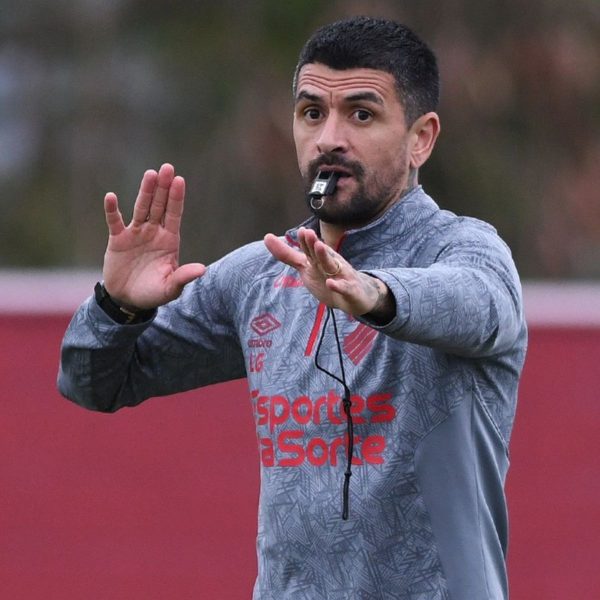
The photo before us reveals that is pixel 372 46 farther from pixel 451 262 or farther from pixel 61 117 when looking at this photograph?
pixel 61 117

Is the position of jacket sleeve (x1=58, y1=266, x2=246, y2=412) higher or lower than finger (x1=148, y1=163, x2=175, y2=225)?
lower

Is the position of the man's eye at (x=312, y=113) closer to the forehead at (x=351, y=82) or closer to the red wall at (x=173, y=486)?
the forehead at (x=351, y=82)

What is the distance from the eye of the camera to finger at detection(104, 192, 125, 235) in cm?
317

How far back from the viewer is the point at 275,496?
314 cm

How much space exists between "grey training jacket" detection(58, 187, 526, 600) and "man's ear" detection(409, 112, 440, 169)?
0.28 ft

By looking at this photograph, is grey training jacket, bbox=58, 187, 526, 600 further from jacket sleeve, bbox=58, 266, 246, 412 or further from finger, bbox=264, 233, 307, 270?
jacket sleeve, bbox=58, 266, 246, 412

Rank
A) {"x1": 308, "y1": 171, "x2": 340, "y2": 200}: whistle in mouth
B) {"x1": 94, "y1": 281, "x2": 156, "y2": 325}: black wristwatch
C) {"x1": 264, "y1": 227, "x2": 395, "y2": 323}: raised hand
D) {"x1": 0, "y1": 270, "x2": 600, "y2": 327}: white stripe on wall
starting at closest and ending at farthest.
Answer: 1. {"x1": 264, "y1": 227, "x2": 395, "y2": 323}: raised hand
2. {"x1": 308, "y1": 171, "x2": 340, "y2": 200}: whistle in mouth
3. {"x1": 94, "y1": 281, "x2": 156, "y2": 325}: black wristwatch
4. {"x1": 0, "y1": 270, "x2": 600, "y2": 327}: white stripe on wall

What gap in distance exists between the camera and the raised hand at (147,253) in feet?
10.6

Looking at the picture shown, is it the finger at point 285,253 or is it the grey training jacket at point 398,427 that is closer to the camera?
the finger at point 285,253

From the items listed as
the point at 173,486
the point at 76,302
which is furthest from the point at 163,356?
the point at 76,302

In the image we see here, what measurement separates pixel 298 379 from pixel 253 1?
12.4 metres

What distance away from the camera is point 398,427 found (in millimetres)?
3025

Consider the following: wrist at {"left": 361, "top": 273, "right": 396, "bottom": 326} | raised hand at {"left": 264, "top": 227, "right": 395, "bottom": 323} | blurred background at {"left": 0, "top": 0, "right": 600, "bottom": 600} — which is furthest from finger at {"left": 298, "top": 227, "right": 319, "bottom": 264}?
blurred background at {"left": 0, "top": 0, "right": 600, "bottom": 600}

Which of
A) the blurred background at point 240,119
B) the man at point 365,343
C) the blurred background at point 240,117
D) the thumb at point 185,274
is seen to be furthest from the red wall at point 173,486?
the blurred background at point 240,117
